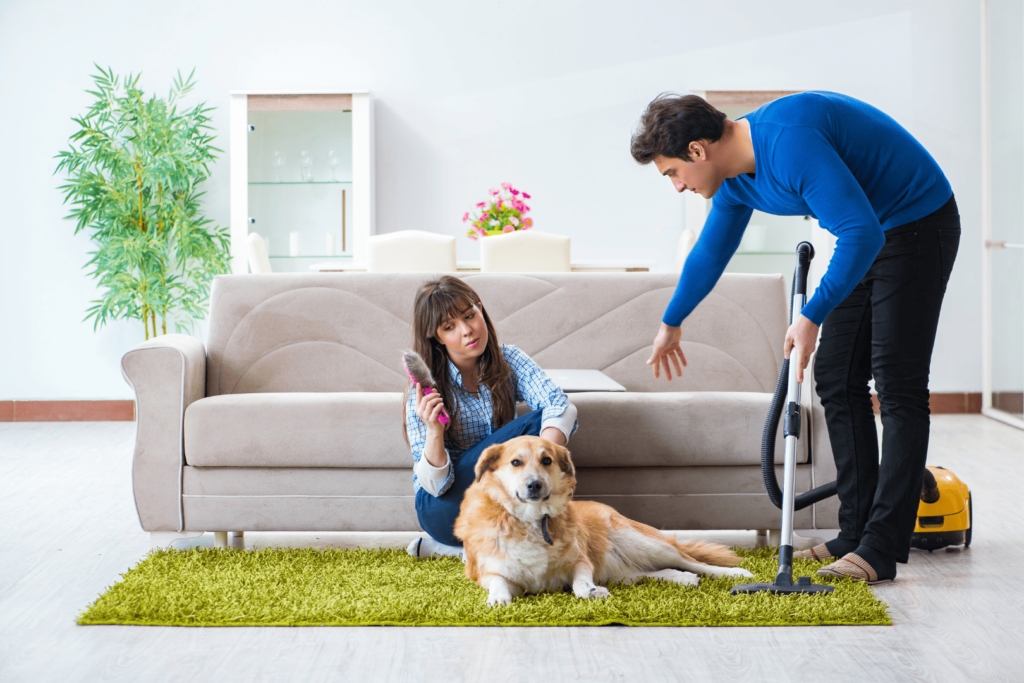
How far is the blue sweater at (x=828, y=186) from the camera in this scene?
154cm

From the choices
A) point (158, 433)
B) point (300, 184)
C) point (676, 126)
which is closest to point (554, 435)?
point (676, 126)

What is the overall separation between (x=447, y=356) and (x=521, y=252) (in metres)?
1.84

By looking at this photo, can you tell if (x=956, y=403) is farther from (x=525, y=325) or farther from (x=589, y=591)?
(x=589, y=591)

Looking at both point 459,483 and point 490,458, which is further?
point 459,483

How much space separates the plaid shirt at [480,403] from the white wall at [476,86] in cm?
323

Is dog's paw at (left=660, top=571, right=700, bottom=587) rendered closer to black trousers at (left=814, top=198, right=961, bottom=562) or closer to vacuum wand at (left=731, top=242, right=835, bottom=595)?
vacuum wand at (left=731, top=242, right=835, bottom=595)

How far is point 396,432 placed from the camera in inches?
86.4

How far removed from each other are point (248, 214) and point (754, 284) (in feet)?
10.8

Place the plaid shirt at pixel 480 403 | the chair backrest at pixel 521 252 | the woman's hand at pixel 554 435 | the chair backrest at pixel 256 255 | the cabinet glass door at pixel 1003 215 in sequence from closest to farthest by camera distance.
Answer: the woman's hand at pixel 554 435 < the plaid shirt at pixel 480 403 < the chair backrest at pixel 521 252 < the chair backrest at pixel 256 255 < the cabinet glass door at pixel 1003 215

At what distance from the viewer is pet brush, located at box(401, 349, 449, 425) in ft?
5.96

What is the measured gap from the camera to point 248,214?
16.2ft

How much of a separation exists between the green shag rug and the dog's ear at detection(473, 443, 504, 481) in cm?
29

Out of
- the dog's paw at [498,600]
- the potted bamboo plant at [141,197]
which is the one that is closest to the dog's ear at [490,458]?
the dog's paw at [498,600]

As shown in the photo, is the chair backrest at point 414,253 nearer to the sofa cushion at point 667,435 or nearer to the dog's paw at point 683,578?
the sofa cushion at point 667,435
